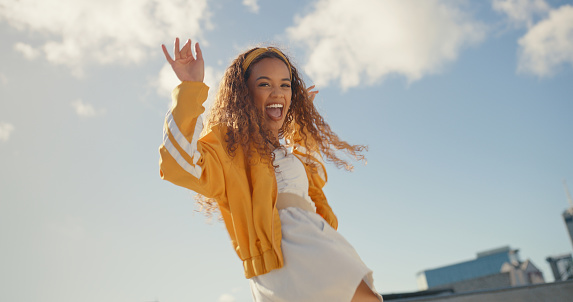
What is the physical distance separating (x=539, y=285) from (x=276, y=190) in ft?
24.0

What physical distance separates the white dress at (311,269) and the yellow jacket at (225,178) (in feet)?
0.16

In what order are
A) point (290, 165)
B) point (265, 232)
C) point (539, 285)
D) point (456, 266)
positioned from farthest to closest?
point (456, 266)
point (539, 285)
point (290, 165)
point (265, 232)

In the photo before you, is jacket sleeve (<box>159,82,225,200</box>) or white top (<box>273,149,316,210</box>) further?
white top (<box>273,149,316,210</box>)

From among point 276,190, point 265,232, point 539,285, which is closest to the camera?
point 265,232

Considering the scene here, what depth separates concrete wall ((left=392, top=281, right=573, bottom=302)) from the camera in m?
7.61

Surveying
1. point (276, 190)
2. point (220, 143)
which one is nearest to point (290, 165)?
point (276, 190)

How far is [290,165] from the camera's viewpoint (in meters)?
2.42

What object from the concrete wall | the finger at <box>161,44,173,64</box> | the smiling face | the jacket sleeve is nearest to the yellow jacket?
the jacket sleeve

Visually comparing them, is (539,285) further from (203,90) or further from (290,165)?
(203,90)

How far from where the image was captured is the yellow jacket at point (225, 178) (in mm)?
1908

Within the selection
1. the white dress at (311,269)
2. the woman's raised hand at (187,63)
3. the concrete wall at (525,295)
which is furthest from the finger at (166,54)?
the concrete wall at (525,295)

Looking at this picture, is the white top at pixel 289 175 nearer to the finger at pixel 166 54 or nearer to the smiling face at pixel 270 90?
the smiling face at pixel 270 90

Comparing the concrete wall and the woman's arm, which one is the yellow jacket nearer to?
the woman's arm

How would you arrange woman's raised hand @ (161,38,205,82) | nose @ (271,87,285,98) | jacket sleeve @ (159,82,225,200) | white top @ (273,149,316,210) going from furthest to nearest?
nose @ (271,87,285,98), white top @ (273,149,316,210), woman's raised hand @ (161,38,205,82), jacket sleeve @ (159,82,225,200)
